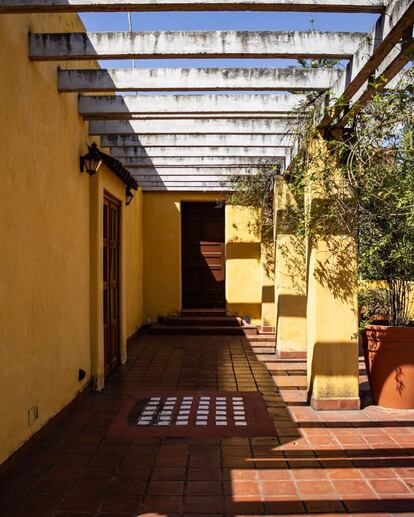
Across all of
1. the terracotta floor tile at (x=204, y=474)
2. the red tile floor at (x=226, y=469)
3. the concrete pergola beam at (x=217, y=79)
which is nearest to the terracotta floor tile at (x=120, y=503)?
the red tile floor at (x=226, y=469)

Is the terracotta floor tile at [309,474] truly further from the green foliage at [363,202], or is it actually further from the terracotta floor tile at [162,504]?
the green foliage at [363,202]

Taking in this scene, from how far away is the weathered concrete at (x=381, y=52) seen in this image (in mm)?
3128

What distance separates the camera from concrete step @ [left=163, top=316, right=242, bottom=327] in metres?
10.8

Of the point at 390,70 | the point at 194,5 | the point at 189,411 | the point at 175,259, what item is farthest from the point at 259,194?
the point at 194,5

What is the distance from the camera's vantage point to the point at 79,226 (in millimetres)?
5637

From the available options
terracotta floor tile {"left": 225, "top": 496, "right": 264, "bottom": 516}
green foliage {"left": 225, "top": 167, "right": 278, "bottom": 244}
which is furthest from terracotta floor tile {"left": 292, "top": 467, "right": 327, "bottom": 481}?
green foliage {"left": 225, "top": 167, "right": 278, "bottom": 244}

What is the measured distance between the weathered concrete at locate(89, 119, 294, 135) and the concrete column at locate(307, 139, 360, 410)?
986 mm

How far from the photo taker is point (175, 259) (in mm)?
11672

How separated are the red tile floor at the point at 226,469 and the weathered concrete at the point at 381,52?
2613 mm

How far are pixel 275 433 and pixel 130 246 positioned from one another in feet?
19.8

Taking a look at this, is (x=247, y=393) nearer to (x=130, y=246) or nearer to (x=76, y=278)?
(x=76, y=278)

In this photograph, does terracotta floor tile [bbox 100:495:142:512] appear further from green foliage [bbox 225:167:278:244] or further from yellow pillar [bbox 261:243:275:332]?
yellow pillar [bbox 261:243:275:332]

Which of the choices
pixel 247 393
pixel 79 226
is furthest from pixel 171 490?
pixel 79 226

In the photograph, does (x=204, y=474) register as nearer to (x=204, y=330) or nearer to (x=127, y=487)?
(x=127, y=487)
